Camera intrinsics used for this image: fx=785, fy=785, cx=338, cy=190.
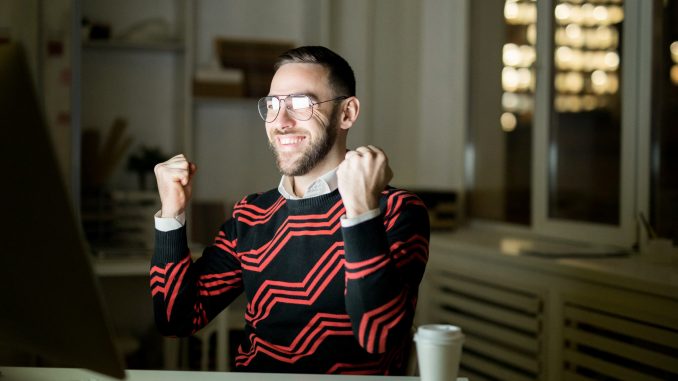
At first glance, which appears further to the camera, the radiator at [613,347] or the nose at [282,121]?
the radiator at [613,347]

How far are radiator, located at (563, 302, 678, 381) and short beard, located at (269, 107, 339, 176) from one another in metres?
1.09

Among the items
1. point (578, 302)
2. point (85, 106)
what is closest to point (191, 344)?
point (85, 106)

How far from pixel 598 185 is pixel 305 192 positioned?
1.64 m

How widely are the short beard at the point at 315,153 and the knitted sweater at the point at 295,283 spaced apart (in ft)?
0.23

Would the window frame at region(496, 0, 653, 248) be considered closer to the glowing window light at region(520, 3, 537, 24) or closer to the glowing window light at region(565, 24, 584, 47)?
the glowing window light at region(565, 24, 584, 47)

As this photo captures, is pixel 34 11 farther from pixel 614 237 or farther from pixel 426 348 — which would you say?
pixel 426 348

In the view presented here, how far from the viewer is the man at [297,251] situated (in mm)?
1553

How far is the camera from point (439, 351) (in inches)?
42.9

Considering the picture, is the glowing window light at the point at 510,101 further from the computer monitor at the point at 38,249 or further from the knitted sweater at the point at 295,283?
the computer monitor at the point at 38,249

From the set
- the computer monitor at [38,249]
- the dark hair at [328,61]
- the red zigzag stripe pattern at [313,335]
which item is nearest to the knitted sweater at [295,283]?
the red zigzag stripe pattern at [313,335]

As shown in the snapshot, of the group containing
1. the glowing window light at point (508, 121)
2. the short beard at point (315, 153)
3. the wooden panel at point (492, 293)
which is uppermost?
the glowing window light at point (508, 121)

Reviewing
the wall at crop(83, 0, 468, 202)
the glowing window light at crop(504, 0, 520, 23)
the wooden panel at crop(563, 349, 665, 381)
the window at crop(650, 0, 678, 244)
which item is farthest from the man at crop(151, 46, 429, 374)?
the wall at crop(83, 0, 468, 202)

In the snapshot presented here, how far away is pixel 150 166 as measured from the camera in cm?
378

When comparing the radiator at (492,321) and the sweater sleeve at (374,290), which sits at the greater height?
the sweater sleeve at (374,290)
